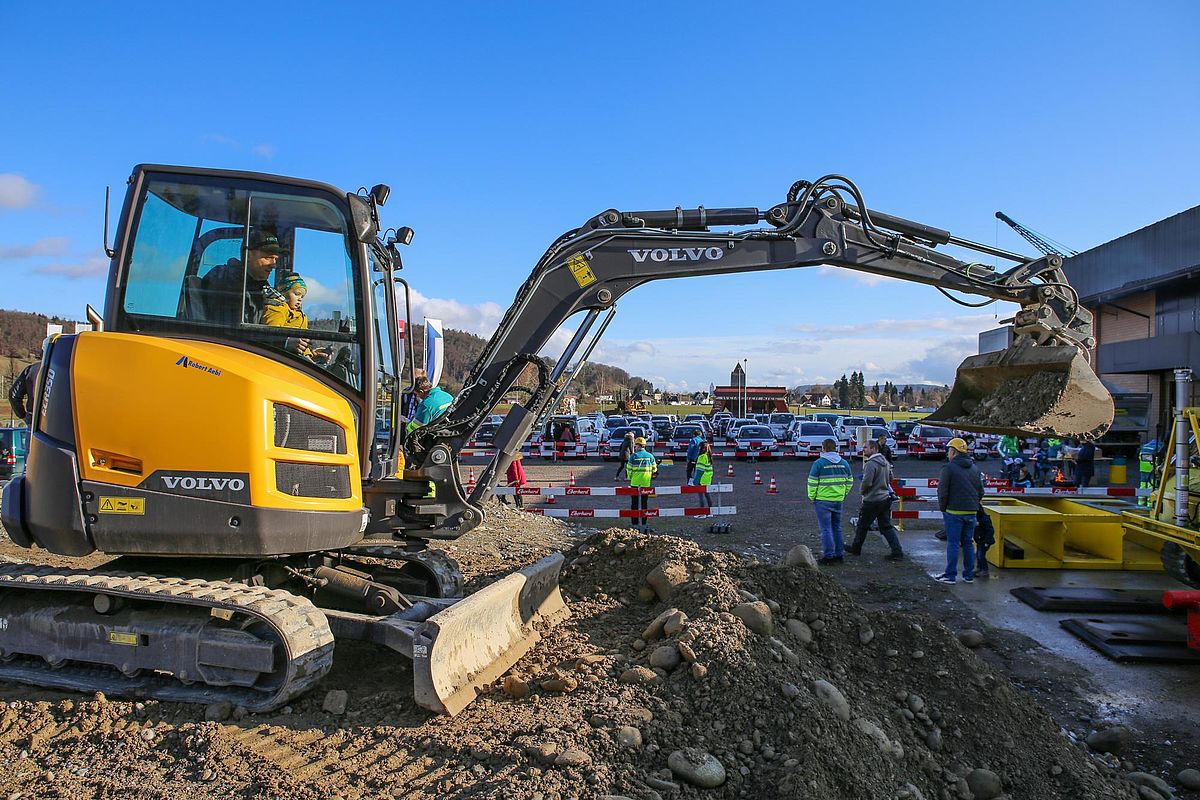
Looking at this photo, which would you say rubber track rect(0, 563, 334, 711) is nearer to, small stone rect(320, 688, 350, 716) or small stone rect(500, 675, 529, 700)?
small stone rect(320, 688, 350, 716)

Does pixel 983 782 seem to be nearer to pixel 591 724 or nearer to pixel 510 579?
pixel 591 724

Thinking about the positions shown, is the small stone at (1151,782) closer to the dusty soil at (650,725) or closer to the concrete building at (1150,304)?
the dusty soil at (650,725)

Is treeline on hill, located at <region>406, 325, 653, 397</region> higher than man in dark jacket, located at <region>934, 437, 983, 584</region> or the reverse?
higher

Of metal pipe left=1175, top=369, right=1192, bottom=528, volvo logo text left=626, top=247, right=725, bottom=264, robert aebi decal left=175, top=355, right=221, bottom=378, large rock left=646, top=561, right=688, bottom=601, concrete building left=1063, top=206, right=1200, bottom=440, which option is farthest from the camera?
concrete building left=1063, top=206, right=1200, bottom=440

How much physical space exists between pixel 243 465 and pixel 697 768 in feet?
9.59

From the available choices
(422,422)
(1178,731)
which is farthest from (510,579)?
(1178,731)

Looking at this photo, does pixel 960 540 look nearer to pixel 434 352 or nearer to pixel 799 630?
pixel 799 630

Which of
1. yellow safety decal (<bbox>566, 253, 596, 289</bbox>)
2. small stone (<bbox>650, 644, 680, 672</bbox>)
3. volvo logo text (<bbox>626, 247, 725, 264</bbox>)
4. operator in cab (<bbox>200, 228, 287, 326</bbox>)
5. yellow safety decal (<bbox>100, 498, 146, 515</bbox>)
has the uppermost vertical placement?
volvo logo text (<bbox>626, 247, 725, 264</bbox>)

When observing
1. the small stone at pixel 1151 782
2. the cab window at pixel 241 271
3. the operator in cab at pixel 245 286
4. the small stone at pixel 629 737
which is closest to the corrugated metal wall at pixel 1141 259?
the small stone at pixel 1151 782

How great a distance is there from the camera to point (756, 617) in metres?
5.21

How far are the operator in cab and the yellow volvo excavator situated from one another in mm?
12

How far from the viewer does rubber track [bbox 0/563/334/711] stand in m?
4.15

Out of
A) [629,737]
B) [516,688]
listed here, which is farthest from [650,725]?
[516,688]

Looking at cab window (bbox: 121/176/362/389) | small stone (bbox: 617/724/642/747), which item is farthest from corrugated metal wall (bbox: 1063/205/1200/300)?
cab window (bbox: 121/176/362/389)
